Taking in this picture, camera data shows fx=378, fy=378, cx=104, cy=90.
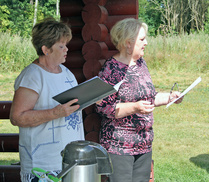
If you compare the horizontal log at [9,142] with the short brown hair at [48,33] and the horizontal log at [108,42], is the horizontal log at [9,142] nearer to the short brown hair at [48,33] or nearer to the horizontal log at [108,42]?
the horizontal log at [108,42]

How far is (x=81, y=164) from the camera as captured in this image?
1.53m

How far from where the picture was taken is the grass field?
5.86 metres

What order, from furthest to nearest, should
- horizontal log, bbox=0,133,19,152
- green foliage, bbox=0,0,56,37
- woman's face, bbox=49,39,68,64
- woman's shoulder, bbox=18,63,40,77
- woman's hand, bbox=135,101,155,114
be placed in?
green foliage, bbox=0,0,56,37 < horizontal log, bbox=0,133,19,152 < woman's hand, bbox=135,101,155,114 < woman's face, bbox=49,39,68,64 < woman's shoulder, bbox=18,63,40,77

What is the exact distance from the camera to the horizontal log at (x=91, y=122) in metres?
3.62

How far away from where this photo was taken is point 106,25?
3.92m

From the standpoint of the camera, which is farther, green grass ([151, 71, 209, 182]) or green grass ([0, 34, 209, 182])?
green grass ([0, 34, 209, 182])

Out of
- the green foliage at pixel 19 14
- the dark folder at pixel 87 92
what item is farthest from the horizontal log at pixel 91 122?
the green foliage at pixel 19 14

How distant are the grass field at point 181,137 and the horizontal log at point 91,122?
2224 mm

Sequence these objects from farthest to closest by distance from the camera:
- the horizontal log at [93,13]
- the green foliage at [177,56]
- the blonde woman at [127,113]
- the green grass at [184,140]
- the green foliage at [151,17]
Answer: the green foliage at [151,17], the green foliage at [177,56], the green grass at [184,140], the horizontal log at [93,13], the blonde woman at [127,113]

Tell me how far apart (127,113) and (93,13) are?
3.78 ft

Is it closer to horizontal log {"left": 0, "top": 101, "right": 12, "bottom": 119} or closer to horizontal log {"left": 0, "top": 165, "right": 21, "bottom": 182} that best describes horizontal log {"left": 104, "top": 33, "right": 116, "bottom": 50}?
horizontal log {"left": 0, "top": 101, "right": 12, "bottom": 119}

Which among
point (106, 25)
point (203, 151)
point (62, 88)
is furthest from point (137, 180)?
point (203, 151)

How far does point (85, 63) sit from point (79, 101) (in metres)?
1.32

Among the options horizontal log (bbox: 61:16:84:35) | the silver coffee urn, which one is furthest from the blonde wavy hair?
the silver coffee urn
